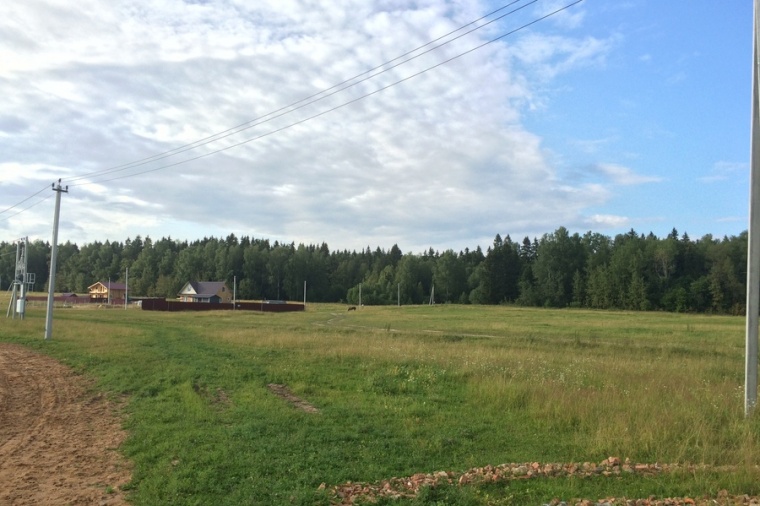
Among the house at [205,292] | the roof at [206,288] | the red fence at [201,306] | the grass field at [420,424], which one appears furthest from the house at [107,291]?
the grass field at [420,424]

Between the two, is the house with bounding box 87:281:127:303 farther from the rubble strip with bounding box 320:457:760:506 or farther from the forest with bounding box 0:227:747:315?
the rubble strip with bounding box 320:457:760:506

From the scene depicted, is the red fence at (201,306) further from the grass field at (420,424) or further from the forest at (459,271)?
the grass field at (420,424)

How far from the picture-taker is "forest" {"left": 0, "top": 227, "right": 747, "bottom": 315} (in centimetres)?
10569

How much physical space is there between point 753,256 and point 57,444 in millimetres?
12415

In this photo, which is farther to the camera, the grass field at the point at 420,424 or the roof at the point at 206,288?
the roof at the point at 206,288

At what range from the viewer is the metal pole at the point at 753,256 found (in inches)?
395

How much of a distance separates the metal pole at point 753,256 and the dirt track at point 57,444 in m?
10.1

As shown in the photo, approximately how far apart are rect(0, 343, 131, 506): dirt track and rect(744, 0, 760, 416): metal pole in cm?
1012

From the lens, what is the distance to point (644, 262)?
364 ft

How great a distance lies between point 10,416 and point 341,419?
693cm

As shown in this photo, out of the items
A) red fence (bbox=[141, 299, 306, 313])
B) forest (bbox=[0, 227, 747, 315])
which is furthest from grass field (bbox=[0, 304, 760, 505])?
forest (bbox=[0, 227, 747, 315])

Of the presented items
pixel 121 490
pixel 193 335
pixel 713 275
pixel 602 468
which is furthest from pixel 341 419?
pixel 713 275

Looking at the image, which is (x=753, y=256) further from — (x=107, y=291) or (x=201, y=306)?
(x=107, y=291)

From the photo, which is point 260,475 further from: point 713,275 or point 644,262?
point 644,262
